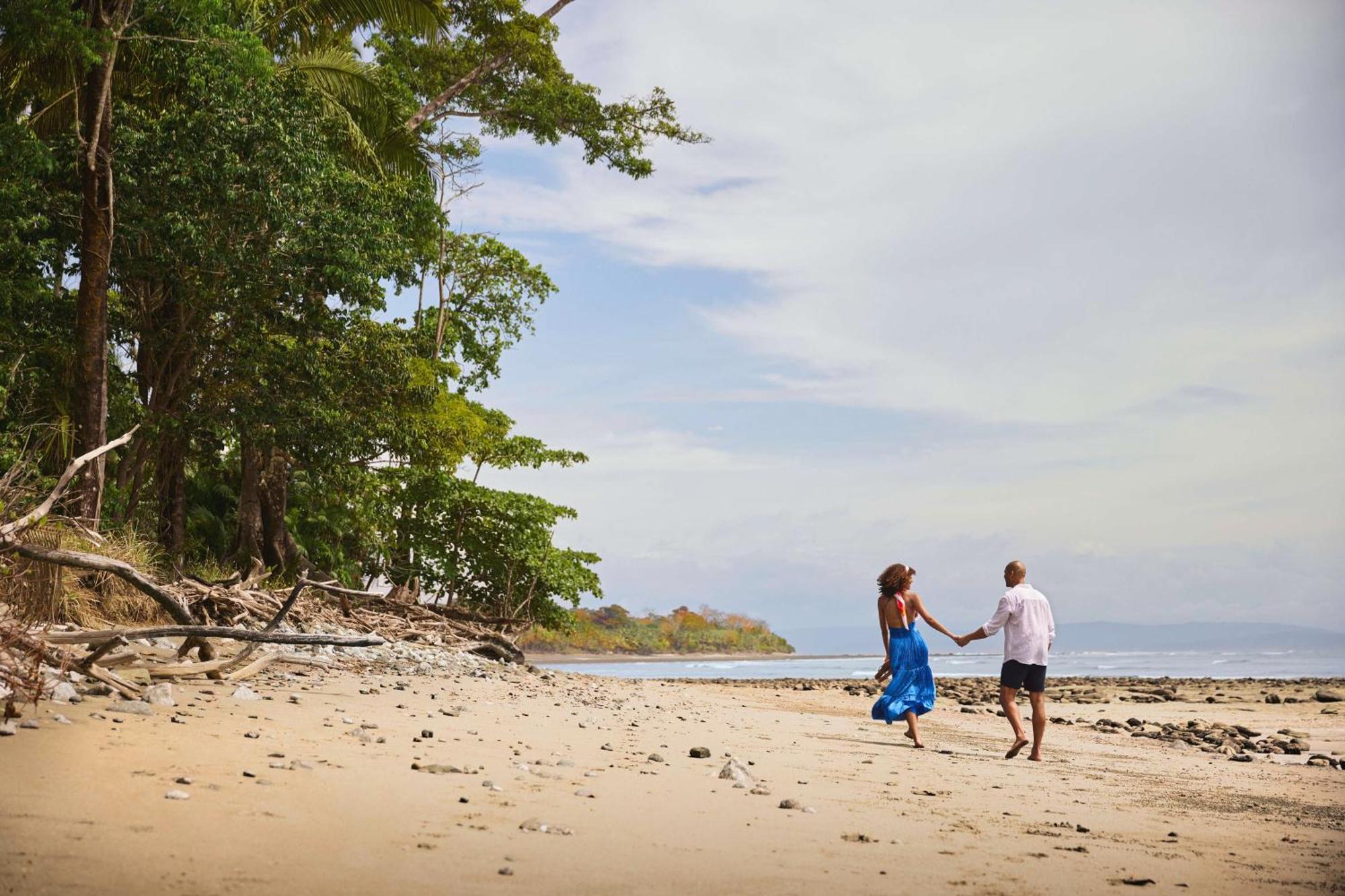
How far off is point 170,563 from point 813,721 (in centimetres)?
1080

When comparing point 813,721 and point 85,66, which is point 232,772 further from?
point 85,66

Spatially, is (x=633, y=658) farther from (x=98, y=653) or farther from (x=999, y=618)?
(x=98, y=653)

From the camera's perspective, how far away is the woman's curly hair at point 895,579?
33.4 feet

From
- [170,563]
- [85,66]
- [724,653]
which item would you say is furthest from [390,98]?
[724,653]

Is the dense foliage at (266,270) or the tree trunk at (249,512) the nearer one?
the dense foliage at (266,270)

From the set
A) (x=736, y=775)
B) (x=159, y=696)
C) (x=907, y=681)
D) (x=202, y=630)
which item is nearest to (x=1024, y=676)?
(x=907, y=681)

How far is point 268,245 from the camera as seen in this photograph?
628 inches

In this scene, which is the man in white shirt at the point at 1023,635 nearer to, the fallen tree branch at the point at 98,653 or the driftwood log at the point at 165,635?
the driftwood log at the point at 165,635

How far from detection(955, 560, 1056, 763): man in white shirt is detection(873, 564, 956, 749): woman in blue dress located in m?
0.66

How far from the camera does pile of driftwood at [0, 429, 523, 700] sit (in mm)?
6301

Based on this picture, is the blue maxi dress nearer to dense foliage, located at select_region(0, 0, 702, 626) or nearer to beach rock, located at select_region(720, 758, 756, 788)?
beach rock, located at select_region(720, 758, 756, 788)

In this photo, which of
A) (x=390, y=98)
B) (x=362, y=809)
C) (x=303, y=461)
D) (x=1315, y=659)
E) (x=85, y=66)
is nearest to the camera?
(x=362, y=809)

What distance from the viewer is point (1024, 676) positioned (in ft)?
30.7

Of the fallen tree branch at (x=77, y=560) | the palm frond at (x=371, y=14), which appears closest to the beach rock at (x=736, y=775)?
the fallen tree branch at (x=77, y=560)
